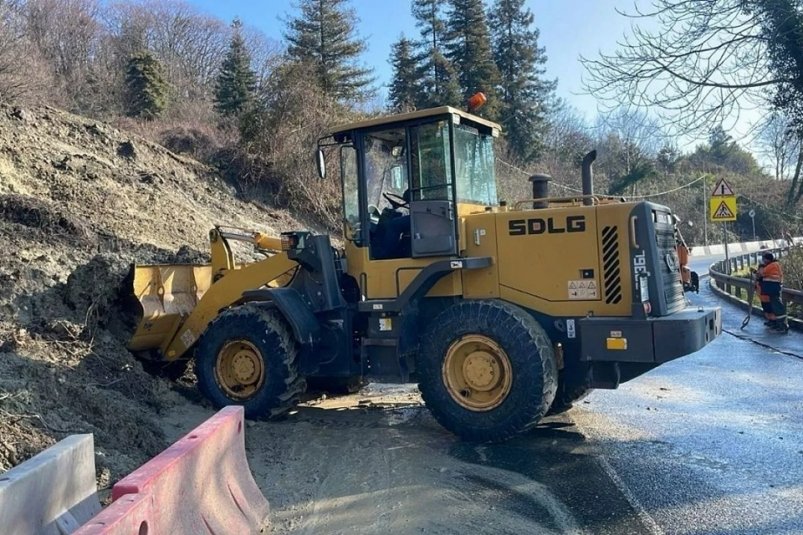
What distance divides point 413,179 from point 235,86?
24737mm

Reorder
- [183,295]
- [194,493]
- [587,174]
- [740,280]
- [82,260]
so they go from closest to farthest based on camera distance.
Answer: [194,493], [587,174], [183,295], [82,260], [740,280]

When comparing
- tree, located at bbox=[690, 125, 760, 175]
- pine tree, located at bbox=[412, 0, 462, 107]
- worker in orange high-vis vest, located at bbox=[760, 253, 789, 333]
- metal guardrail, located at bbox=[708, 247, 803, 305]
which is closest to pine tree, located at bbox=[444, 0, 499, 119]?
pine tree, located at bbox=[412, 0, 462, 107]

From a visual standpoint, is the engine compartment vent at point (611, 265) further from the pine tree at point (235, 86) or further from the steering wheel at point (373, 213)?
the pine tree at point (235, 86)

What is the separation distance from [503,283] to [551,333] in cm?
66

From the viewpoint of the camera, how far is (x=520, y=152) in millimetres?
40250

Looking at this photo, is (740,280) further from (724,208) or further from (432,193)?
(432,193)

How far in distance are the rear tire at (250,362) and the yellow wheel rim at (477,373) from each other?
1.78 m

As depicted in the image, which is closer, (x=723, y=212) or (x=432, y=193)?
(x=432, y=193)

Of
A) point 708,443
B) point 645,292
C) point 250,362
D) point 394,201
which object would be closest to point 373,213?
point 394,201

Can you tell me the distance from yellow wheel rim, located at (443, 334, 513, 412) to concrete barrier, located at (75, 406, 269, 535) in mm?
2358

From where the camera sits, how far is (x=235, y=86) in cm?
3000

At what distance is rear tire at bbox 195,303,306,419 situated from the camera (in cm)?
736

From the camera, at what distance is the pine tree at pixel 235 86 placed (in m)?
29.6

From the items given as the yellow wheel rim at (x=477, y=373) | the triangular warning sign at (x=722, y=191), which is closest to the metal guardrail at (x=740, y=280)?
the triangular warning sign at (x=722, y=191)
